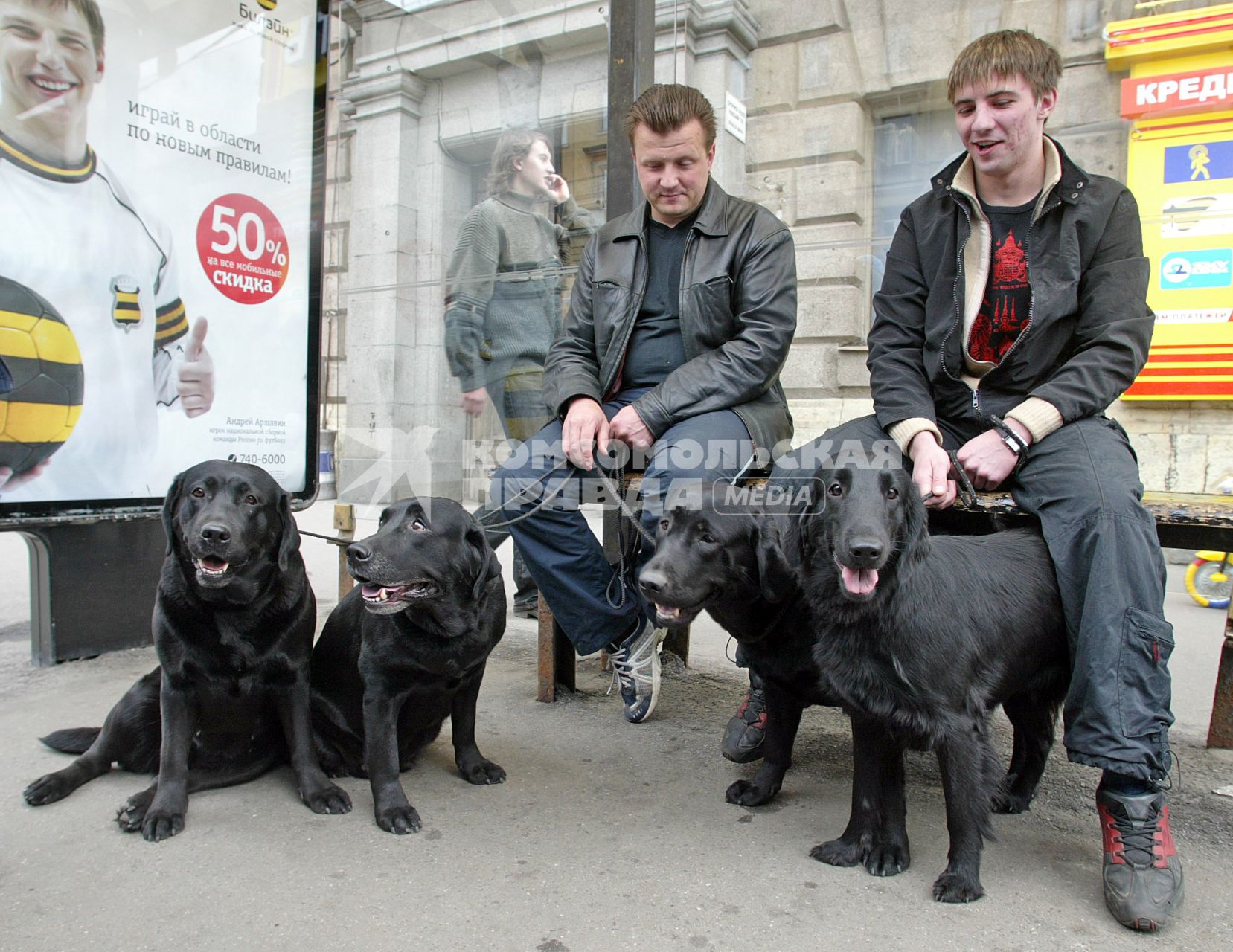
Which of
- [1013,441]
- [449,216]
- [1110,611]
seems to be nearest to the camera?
[1110,611]

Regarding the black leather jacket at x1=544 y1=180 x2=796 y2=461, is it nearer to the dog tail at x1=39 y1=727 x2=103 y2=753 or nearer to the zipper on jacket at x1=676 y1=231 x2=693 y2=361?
the zipper on jacket at x1=676 y1=231 x2=693 y2=361

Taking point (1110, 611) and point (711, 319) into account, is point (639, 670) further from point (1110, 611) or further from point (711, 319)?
point (1110, 611)

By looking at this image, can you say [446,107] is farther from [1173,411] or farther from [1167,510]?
[1173,411]

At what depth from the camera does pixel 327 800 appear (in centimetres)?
235

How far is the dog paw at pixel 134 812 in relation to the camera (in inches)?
85.8

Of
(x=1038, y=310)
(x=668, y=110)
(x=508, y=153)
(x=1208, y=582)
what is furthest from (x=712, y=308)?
(x=1208, y=582)

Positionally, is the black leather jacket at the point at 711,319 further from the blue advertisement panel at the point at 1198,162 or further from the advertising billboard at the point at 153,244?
the blue advertisement panel at the point at 1198,162

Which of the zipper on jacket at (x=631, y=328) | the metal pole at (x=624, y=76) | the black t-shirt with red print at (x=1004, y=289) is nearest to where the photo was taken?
the black t-shirt with red print at (x=1004, y=289)

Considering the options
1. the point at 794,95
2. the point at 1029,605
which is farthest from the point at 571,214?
the point at 1029,605

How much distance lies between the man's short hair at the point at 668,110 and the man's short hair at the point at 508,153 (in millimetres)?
1889

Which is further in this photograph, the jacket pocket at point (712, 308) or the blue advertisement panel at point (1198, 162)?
the blue advertisement panel at point (1198, 162)

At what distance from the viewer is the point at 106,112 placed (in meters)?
3.58

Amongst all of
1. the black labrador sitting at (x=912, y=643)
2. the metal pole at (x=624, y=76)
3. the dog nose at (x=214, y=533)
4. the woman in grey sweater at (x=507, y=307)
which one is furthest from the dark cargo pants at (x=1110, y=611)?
the woman in grey sweater at (x=507, y=307)

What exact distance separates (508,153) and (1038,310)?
3223mm
